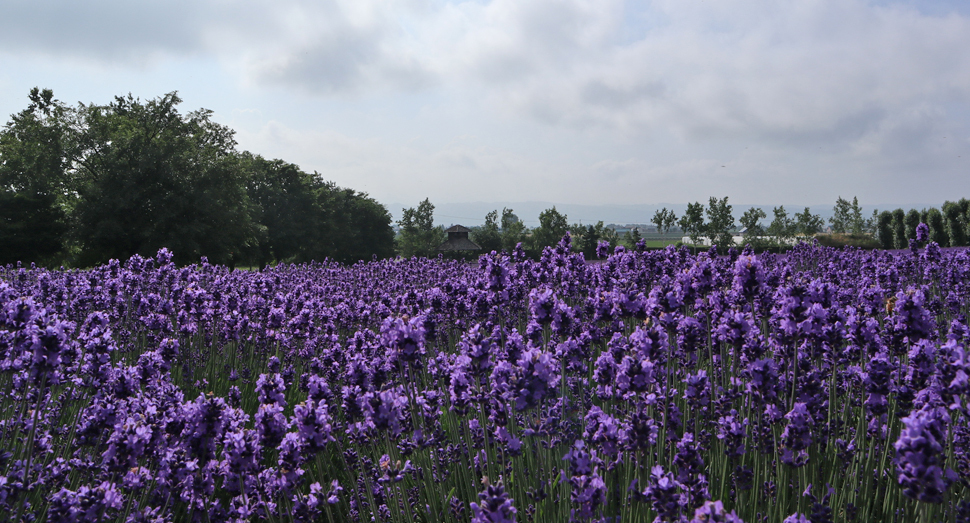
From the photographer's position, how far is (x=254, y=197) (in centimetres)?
5088

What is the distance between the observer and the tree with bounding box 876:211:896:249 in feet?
157

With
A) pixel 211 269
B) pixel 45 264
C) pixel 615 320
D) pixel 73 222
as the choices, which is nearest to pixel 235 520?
pixel 615 320

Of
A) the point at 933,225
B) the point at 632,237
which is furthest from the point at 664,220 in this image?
the point at 933,225

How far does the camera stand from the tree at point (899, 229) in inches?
1808

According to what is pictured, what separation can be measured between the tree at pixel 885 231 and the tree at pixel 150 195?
171 feet

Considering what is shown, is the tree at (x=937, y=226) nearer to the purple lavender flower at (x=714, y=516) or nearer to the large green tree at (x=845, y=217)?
the large green tree at (x=845, y=217)

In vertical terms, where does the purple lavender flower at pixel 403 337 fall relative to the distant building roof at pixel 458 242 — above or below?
below

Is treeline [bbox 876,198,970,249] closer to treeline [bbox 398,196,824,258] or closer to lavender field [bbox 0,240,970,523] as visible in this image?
treeline [bbox 398,196,824,258]

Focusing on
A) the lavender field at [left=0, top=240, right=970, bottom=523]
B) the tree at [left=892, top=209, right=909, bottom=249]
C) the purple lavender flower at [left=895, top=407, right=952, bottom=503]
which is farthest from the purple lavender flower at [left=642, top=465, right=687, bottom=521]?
the tree at [left=892, top=209, right=909, bottom=249]

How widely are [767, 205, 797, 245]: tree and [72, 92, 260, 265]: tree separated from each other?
43.6 meters

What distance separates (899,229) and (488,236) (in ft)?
155

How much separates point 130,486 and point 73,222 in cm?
3814

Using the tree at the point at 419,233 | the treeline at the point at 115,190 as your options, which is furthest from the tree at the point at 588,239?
the treeline at the point at 115,190

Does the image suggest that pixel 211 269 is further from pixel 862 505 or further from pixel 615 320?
pixel 862 505
